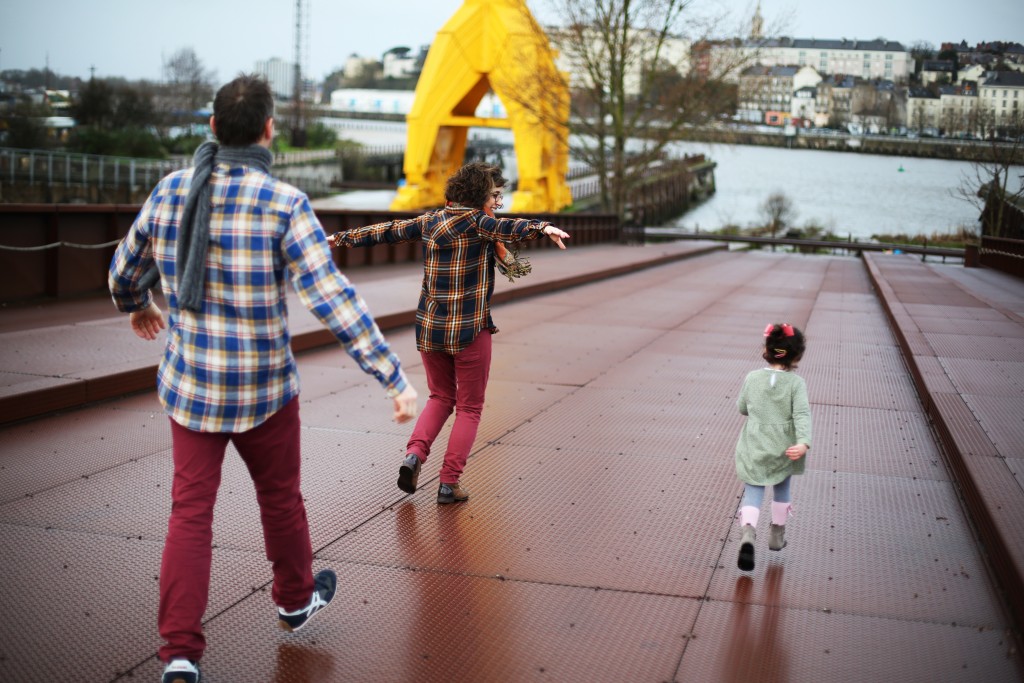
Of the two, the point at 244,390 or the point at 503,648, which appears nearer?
the point at 244,390

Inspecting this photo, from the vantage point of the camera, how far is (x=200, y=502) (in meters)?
3.46

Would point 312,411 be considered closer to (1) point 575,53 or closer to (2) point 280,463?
(2) point 280,463

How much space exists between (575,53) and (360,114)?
145759 mm

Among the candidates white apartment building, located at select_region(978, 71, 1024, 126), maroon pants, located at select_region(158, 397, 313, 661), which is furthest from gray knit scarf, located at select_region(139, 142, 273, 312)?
white apartment building, located at select_region(978, 71, 1024, 126)

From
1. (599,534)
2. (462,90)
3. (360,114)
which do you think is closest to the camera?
(599,534)

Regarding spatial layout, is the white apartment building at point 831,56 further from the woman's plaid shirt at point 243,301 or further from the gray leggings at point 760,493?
the woman's plaid shirt at point 243,301

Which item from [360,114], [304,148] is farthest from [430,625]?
[360,114]

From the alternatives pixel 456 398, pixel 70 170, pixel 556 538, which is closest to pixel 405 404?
pixel 556 538

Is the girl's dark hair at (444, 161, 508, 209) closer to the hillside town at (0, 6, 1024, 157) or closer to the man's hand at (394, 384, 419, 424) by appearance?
the man's hand at (394, 384, 419, 424)

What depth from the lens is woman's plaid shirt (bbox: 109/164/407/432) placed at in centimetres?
334

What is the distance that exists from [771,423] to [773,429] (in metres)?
0.03

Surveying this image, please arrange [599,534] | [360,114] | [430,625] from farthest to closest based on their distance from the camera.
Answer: [360,114] < [599,534] < [430,625]

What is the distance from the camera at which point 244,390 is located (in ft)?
11.1

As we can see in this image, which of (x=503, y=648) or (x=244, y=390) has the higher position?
(x=244, y=390)
